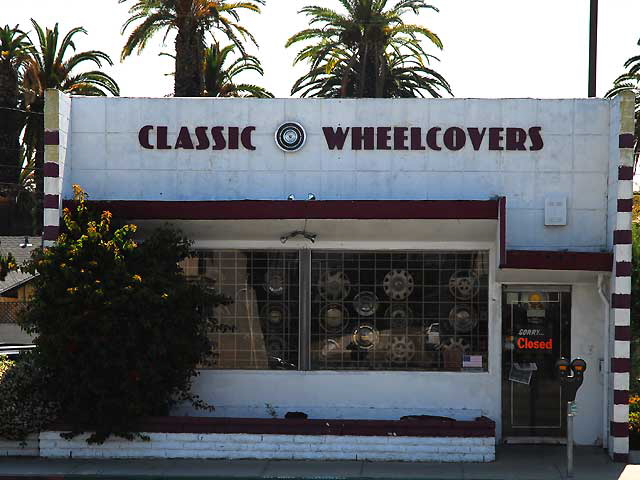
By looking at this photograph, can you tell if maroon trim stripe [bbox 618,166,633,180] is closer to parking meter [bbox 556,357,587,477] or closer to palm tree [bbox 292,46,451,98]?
parking meter [bbox 556,357,587,477]

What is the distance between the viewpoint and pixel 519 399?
15234 mm

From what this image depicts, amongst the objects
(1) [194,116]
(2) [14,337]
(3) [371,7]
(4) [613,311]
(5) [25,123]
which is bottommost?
(2) [14,337]

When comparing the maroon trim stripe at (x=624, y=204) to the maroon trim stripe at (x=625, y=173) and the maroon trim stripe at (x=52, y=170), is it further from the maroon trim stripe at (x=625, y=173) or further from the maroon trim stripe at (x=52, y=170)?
the maroon trim stripe at (x=52, y=170)

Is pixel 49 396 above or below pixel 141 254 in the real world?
below

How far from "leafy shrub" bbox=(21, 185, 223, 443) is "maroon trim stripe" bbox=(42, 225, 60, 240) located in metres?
0.32

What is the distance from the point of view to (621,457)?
1405 centimetres

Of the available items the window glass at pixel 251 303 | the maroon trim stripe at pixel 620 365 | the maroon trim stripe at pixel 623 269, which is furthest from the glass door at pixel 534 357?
the window glass at pixel 251 303

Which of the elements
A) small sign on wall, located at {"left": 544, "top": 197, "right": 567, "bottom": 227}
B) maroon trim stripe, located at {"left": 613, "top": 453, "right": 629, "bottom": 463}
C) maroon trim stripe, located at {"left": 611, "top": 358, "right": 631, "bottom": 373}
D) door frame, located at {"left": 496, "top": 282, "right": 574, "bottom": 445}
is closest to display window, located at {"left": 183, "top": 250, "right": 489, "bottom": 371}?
door frame, located at {"left": 496, "top": 282, "right": 574, "bottom": 445}

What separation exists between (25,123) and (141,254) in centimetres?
2850

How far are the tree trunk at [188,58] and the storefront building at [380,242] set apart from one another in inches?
725

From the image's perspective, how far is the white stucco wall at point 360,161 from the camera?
48.8 ft

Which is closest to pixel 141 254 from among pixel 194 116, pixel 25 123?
pixel 194 116

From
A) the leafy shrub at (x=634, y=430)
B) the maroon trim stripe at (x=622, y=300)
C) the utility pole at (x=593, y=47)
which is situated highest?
the utility pole at (x=593, y=47)

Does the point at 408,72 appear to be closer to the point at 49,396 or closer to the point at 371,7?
the point at 371,7
